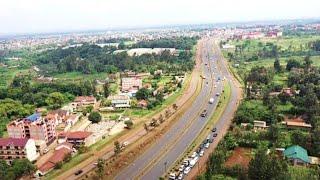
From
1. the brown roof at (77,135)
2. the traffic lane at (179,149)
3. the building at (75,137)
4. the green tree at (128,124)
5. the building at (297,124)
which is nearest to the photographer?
the traffic lane at (179,149)

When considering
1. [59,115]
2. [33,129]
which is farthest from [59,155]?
[59,115]

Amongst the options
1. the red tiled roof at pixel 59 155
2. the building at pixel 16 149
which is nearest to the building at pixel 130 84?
the red tiled roof at pixel 59 155

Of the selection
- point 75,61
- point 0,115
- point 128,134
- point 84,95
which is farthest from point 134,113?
point 75,61

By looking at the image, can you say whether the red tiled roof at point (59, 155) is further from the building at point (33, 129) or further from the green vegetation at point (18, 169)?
the building at point (33, 129)

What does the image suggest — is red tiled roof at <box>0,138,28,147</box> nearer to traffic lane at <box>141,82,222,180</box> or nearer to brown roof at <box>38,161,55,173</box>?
brown roof at <box>38,161,55,173</box>

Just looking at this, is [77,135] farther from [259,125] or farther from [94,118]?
[259,125]

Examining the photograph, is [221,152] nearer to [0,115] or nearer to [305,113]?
[305,113]

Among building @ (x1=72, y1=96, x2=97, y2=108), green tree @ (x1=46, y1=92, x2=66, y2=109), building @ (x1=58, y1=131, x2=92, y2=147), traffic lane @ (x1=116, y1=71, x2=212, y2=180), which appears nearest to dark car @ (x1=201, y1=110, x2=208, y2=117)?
traffic lane @ (x1=116, y1=71, x2=212, y2=180)
